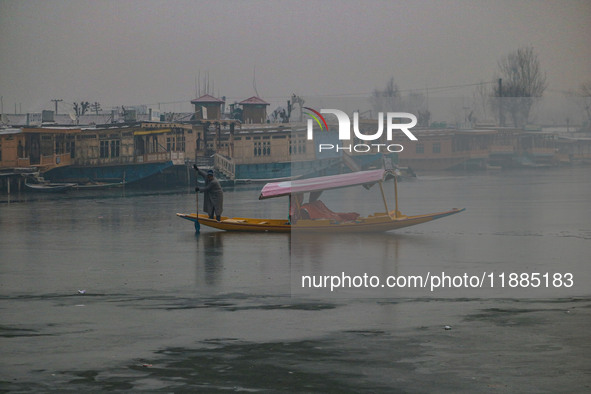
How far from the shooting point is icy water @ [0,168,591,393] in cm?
757

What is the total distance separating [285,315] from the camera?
1066 cm

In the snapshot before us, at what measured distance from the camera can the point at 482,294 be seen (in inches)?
489

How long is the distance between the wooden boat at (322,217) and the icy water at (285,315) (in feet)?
1.08

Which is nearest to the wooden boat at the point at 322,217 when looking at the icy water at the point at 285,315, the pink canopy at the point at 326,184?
the pink canopy at the point at 326,184

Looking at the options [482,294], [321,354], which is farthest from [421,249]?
[321,354]

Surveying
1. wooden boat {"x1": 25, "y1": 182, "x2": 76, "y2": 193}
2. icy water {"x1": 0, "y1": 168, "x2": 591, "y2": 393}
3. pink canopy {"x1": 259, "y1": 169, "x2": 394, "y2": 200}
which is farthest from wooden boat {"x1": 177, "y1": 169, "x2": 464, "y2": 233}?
wooden boat {"x1": 25, "y1": 182, "x2": 76, "y2": 193}

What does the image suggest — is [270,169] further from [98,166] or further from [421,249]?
[421,249]

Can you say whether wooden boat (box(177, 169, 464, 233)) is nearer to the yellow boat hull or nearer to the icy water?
the yellow boat hull

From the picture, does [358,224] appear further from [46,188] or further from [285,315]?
[46,188]

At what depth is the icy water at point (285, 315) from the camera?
24.8 feet

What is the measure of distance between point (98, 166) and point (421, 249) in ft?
130

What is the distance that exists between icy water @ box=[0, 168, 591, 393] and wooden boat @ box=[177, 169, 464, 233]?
33 cm

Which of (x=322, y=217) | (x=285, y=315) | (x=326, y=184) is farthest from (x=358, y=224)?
(x=285, y=315)

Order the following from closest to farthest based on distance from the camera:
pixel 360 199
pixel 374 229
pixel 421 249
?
pixel 421 249 < pixel 374 229 < pixel 360 199
